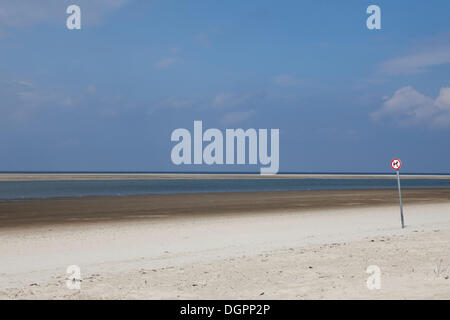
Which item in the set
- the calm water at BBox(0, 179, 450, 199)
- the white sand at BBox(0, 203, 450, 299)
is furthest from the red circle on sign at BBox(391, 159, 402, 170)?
the calm water at BBox(0, 179, 450, 199)

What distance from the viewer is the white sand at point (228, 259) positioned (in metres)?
9.62

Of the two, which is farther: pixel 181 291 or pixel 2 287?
pixel 2 287

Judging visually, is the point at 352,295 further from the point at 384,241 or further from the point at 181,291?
the point at 384,241

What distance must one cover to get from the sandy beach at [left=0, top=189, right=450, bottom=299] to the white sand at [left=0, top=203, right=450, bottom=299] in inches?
1.1

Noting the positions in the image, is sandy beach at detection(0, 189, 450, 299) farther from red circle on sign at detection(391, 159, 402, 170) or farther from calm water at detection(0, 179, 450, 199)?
calm water at detection(0, 179, 450, 199)

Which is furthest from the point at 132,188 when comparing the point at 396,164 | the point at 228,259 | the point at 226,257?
the point at 228,259

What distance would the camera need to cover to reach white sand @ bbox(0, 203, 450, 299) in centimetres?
962

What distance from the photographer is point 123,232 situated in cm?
2033

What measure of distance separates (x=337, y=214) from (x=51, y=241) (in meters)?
17.0

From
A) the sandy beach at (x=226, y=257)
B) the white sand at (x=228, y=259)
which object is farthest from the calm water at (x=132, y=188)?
the white sand at (x=228, y=259)

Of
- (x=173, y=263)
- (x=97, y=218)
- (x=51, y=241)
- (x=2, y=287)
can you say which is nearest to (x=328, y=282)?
(x=173, y=263)

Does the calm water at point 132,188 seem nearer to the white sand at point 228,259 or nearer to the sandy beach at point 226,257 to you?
the sandy beach at point 226,257

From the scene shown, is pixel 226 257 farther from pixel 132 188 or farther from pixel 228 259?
pixel 132 188

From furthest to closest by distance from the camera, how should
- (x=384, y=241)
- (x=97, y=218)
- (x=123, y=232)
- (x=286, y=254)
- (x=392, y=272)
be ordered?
(x=97, y=218)
(x=123, y=232)
(x=384, y=241)
(x=286, y=254)
(x=392, y=272)
